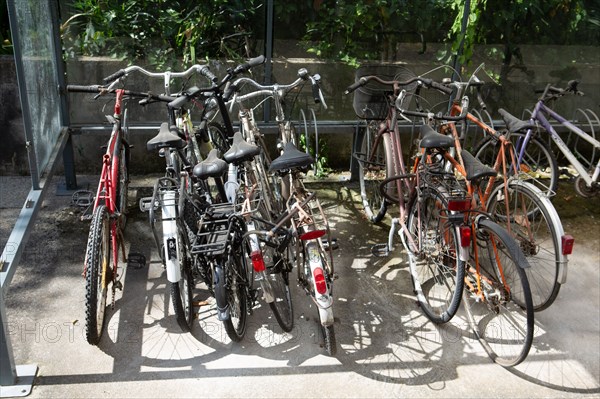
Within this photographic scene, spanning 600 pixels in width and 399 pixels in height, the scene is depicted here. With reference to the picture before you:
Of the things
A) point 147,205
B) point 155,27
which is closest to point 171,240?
point 147,205

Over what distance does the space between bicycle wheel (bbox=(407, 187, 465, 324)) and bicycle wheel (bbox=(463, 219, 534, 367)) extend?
127mm

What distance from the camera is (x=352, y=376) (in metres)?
3.51

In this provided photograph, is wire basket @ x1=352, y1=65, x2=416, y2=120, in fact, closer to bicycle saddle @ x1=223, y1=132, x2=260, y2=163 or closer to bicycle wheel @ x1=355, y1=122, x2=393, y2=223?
bicycle wheel @ x1=355, y1=122, x2=393, y2=223

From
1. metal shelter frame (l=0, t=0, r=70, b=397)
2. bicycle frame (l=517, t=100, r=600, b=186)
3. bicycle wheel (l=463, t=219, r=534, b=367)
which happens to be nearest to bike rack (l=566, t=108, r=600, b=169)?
bicycle frame (l=517, t=100, r=600, b=186)

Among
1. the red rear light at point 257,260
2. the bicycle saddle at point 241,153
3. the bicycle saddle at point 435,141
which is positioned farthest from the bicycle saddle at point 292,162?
the bicycle saddle at point 435,141

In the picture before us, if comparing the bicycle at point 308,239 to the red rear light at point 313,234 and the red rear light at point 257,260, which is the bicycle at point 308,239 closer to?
the red rear light at point 313,234

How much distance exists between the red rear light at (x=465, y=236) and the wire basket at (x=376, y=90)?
4.74 feet

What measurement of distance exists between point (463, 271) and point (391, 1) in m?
2.71

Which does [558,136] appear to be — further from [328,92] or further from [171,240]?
[171,240]

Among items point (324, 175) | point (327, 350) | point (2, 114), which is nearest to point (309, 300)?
point (327, 350)

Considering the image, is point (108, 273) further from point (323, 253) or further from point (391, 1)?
point (391, 1)

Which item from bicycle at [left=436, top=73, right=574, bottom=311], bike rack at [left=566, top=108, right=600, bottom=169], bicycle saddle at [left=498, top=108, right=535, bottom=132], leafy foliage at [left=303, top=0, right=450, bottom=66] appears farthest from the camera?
bike rack at [left=566, top=108, right=600, bottom=169]

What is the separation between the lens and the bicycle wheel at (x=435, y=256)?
145 inches

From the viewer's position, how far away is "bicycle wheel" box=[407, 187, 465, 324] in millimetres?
3689
